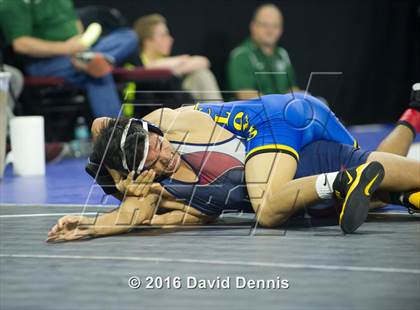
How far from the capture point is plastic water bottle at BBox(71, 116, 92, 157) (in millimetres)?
7430

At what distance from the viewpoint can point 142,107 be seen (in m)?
7.77

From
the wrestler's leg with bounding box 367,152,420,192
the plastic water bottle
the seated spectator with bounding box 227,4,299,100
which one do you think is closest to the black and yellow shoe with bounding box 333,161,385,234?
the wrestler's leg with bounding box 367,152,420,192

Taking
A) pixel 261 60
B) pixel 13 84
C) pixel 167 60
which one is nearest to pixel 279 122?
pixel 13 84

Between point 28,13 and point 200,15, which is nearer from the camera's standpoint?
point 28,13

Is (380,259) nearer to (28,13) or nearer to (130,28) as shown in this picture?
(28,13)

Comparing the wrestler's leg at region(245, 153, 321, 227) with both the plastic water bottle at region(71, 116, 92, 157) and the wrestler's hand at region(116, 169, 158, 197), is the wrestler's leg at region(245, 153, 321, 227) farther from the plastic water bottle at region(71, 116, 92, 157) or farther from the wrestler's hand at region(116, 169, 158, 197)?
the plastic water bottle at region(71, 116, 92, 157)

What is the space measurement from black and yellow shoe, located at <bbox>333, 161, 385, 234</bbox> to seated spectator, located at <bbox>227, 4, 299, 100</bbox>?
5090 mm

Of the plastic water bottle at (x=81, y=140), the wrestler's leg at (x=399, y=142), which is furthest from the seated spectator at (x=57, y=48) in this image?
the wrestler's leg at (x=399, y=142)

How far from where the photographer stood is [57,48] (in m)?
6.96

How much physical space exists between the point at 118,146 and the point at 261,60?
17.8 ft

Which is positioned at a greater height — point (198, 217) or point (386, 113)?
point (198, 217)

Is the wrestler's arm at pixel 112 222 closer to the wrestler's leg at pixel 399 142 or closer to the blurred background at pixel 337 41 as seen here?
the wrestler's leg at pixel 399 142

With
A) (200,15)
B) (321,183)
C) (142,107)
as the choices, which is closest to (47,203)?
(321,183)

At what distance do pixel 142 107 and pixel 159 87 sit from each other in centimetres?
23
